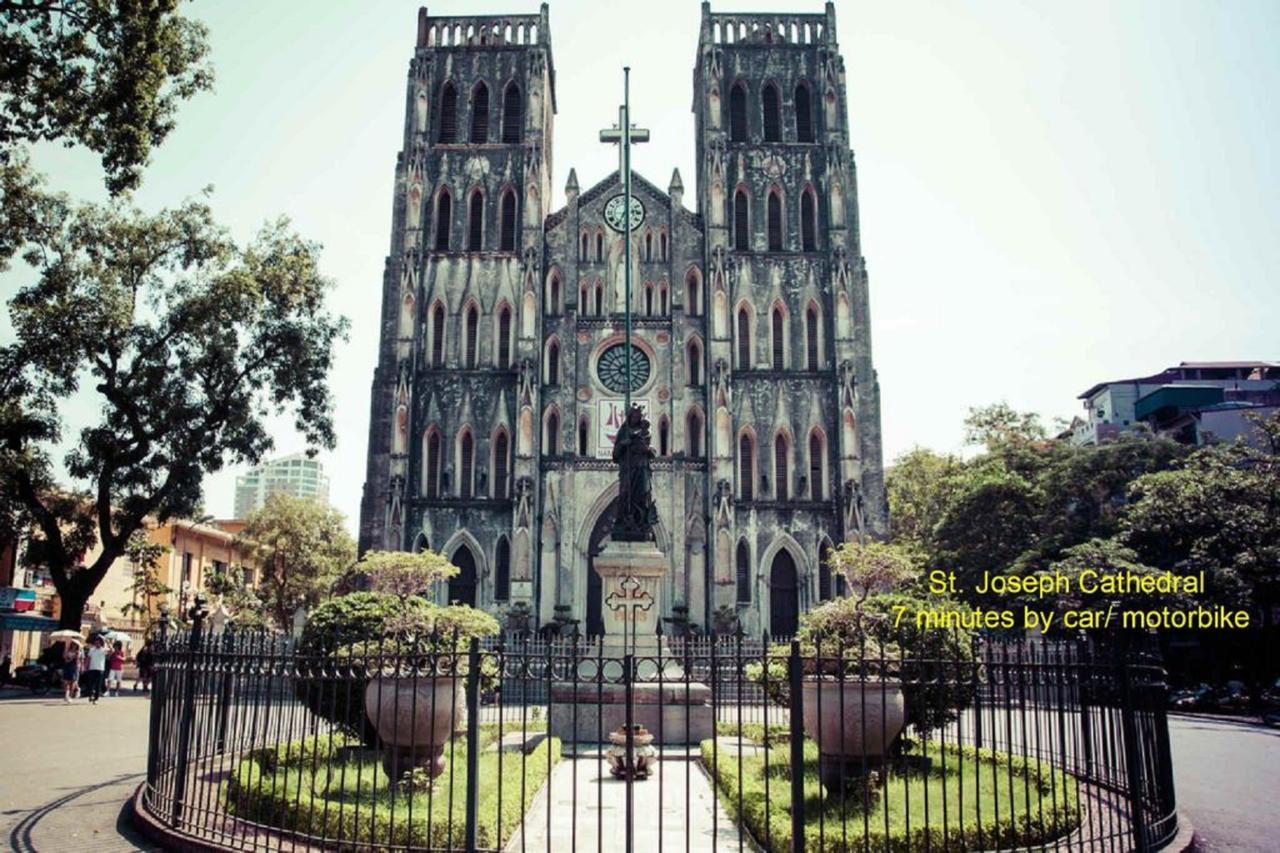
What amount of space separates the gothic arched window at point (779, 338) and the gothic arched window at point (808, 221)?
2.58 metres

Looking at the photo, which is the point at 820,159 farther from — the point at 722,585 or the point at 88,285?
the point at 88,285

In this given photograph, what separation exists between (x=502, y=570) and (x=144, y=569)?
11.2m

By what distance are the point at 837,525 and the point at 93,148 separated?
24868 millimetres

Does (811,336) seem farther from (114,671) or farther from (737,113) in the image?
(114,671)

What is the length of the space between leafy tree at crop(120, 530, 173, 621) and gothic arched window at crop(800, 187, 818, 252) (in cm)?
2248

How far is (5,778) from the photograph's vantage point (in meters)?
11.5

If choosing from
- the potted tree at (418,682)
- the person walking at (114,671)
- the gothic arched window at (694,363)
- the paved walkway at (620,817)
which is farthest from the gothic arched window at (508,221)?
the paved walkway at (620,817)

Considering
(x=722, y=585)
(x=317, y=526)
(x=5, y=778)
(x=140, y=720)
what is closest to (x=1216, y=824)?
(x=5, y=778)

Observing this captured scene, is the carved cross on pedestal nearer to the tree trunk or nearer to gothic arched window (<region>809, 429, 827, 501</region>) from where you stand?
the tree trunk

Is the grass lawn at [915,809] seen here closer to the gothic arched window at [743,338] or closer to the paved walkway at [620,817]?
the paved walkway at [620,817]

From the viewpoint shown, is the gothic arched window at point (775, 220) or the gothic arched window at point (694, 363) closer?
the gothic arched window at point (694, 363)

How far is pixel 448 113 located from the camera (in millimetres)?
36969

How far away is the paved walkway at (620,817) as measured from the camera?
8.12 meters

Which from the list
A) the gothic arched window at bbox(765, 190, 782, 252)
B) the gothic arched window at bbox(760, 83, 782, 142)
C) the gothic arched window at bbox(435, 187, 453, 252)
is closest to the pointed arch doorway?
the gothic arched window at bbox(435, 187, 453, 252)
